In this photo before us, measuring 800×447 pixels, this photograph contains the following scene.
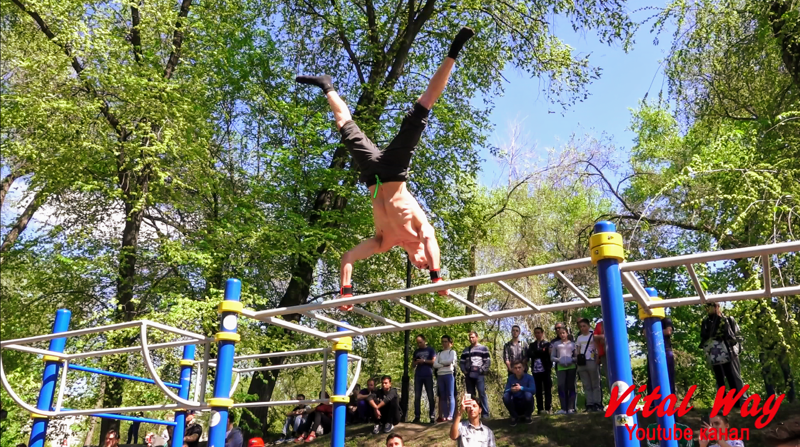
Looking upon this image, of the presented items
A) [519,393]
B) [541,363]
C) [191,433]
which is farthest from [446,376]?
[191,433]

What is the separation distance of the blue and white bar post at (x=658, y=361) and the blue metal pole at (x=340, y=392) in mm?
2588

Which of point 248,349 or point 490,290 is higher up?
point 490,290

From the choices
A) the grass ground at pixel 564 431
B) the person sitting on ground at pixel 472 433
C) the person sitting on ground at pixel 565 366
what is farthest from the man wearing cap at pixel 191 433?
the person sitting on ground at pixel 565 366

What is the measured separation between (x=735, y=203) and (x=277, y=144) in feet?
28.8

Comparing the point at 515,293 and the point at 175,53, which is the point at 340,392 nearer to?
the point at 515,293

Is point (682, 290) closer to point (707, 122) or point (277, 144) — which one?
point (707, 122)

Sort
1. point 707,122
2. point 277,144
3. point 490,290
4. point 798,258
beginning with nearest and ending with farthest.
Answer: point 798,258, point 707,122, point 277,144, point 490,290

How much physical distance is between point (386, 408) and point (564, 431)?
8.83ft

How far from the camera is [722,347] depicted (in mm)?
7758

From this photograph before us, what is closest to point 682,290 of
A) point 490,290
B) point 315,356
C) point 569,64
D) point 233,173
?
point 490,290

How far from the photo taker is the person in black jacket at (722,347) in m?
7.54

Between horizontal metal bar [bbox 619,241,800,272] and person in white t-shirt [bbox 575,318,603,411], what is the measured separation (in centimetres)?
502

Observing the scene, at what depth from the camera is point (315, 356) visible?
1498 cm

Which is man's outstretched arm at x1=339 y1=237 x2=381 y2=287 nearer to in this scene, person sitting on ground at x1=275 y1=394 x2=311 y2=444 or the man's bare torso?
the man's bare torso
